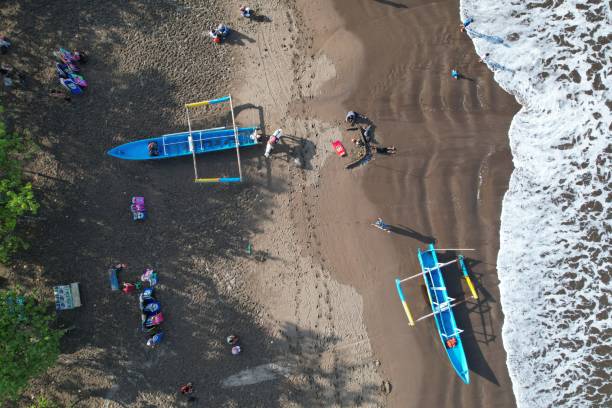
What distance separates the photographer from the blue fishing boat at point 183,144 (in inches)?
544

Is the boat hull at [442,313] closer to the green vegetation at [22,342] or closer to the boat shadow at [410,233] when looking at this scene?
the boat shadow at [410,233]

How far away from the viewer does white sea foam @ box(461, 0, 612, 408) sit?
14.1 meters

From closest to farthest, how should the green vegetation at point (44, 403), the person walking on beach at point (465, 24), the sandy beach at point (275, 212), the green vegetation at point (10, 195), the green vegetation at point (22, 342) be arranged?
the green vegetation at point (22, 342)
the green vegetation at point (10, 195)
the green vegetation at point (44, 403)
the sandy beach at point (275, 212)
the person walking on beach at point (465, 24)

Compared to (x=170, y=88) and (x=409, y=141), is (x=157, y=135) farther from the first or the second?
(x=409, y=141)

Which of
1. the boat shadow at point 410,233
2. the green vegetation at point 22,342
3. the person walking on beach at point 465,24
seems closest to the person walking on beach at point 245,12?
the person walking on beach at point 465,24

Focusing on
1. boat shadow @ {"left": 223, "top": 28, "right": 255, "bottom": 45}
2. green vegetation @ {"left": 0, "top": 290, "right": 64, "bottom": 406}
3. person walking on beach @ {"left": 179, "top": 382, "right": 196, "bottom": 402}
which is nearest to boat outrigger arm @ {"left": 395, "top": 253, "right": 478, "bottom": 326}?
person walking on beach @ {"left": 179, "top": 382, "right": 196, "bottom": 402}

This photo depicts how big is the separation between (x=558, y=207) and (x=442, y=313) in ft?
17.8

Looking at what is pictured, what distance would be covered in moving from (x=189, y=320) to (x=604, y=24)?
57.4ft

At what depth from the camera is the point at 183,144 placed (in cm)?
1394

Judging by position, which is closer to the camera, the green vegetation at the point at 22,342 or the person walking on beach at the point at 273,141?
the green vegetation at the point at 22,342

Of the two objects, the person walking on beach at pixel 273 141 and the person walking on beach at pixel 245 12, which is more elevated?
the person walking on beach at pixel 245 12

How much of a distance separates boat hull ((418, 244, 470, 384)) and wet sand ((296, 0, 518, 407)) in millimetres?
304

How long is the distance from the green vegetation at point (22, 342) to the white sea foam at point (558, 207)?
14763 mm

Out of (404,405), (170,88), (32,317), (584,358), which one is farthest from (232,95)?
(584,358)
